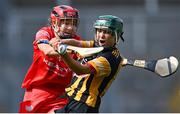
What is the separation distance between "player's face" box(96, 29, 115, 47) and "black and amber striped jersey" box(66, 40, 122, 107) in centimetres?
7

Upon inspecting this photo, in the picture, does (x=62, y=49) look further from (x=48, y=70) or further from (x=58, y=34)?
(x=48, y=70)

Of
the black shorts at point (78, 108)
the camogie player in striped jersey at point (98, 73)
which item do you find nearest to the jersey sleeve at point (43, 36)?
the camogie player in striped jersey at point (98, 73)

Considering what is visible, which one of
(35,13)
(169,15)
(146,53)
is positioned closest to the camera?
(146,53)

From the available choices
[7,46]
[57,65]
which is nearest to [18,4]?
[7,46]

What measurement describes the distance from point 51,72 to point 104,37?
959 millimetres

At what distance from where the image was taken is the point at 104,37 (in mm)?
7602

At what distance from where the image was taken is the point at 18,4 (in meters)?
17.8

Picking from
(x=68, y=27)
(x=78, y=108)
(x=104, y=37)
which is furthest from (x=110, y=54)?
(x=68, y=27)

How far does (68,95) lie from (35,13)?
Answer: 30.3ft

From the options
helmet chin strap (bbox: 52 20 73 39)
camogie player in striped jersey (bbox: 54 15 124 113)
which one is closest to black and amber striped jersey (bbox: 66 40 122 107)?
camogie player in striped jersey (bbox: 54 15 124 113)

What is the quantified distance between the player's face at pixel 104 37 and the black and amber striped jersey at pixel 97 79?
0.07 metres

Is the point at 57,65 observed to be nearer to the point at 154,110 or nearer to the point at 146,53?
the point at 154,110

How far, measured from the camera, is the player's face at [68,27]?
8094mm

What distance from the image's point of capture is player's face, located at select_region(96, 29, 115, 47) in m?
7.60
